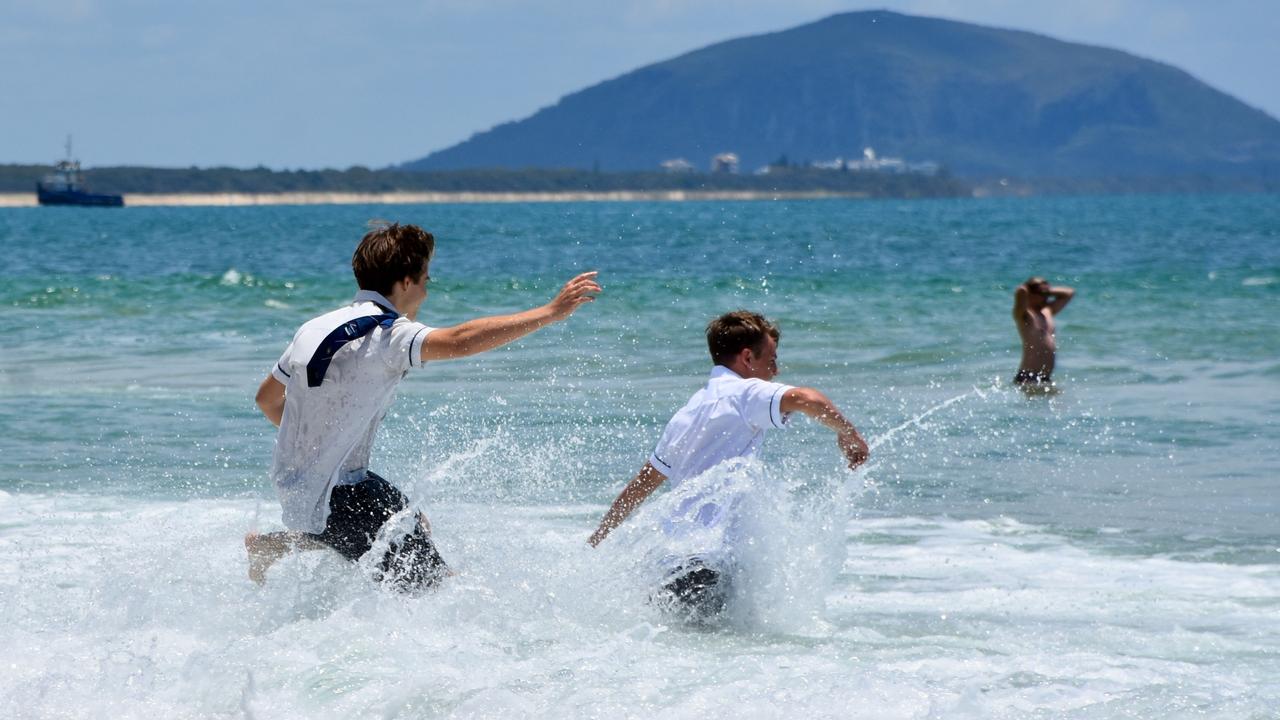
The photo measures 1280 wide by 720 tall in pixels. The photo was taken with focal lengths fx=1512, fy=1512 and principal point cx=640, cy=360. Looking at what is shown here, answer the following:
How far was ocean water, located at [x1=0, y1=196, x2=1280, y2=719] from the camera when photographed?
16.0 ft

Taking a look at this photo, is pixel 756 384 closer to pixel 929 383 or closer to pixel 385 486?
pixel 385 486

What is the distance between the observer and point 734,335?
17.8ft

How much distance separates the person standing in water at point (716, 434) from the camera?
17.4 ft

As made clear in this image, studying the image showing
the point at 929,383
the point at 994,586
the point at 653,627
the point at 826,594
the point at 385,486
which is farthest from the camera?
the point at 929,383

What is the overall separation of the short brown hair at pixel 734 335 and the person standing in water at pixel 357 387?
71 cm

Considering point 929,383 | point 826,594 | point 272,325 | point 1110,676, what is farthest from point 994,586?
point 272,325

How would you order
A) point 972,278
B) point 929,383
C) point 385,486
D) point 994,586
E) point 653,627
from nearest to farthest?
point 385,486 < point 653,627 < point 994,586 < point 929,383 < point 972,278

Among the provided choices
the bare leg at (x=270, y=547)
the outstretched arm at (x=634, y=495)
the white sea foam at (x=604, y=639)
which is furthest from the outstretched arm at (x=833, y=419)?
the bare leg at (x=270, y=547)

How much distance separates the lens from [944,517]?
8000 mm

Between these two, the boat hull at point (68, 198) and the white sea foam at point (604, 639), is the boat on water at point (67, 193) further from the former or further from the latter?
the white sea foam at point (604, 639)

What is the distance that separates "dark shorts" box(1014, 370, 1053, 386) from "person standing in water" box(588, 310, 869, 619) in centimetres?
864

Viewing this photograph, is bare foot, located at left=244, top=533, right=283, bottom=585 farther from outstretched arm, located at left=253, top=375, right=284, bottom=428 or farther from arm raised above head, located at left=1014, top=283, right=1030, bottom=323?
arm raised above head, located at left=1014, top=283, right=1030, bottom=323

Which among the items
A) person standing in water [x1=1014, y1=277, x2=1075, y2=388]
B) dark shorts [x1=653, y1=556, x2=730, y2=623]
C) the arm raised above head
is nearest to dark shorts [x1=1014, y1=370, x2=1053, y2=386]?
person standing in water [x1=1014, y1=277, x2=1075, y2=388]

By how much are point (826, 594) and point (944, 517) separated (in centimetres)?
211
